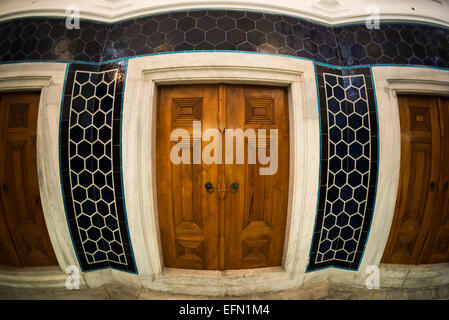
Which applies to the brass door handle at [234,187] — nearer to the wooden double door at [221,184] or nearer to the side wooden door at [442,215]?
the wooden double door at [221,184]

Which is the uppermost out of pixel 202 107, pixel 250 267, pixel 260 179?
pixel 202 107

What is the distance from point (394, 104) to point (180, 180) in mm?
Result: 2160

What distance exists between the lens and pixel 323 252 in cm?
154

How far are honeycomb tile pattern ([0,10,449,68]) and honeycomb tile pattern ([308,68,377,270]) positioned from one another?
276 millimetres

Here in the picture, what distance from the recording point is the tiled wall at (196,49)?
4.62ft

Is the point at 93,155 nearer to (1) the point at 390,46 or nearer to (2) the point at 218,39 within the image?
(2) the point at 218,39

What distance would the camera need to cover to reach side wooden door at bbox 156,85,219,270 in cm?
147

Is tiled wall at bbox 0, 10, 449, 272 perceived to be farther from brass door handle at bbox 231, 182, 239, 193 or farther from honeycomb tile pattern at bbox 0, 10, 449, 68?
brass door handle at bbox 231, 182, 239, 193

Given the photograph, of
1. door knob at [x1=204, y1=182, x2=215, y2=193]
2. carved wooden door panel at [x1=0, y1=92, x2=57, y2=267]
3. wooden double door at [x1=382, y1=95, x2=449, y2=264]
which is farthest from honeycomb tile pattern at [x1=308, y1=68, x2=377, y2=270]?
carved wooden door panel at [x1=0, y1=92, x2=57, y2=267]

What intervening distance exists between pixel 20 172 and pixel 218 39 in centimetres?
225

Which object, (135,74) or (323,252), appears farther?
(323,252)

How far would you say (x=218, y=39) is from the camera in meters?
1.41

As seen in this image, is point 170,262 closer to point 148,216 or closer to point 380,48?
point 148,216

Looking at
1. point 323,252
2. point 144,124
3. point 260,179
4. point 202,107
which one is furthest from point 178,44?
point 323,252
